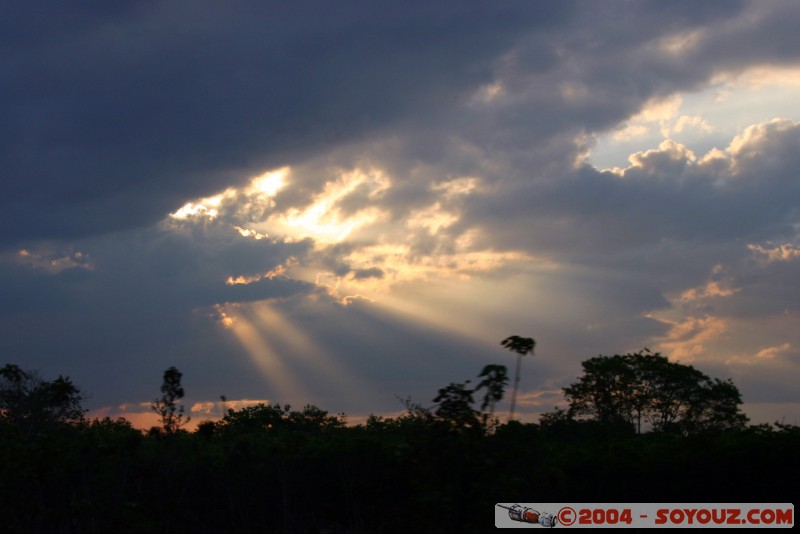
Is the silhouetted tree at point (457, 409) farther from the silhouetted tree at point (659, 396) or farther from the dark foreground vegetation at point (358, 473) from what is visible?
the silhouetted tree at point (659, 396)

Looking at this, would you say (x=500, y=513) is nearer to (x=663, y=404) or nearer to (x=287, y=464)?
(x=287, y=464)

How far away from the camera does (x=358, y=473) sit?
3102 centimetres

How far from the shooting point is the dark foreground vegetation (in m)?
12.8

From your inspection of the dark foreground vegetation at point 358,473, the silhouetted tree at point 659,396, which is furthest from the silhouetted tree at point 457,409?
the silhouetted tree at point 659,396

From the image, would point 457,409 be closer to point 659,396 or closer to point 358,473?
point 358,473

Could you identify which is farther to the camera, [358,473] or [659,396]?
[659,396]

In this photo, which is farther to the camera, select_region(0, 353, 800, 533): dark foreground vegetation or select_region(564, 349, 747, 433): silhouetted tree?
select_region(564, 349, 747, 433): silhouetted tree

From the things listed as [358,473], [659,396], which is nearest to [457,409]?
[358,473]

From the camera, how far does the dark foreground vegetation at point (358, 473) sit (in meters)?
12.8

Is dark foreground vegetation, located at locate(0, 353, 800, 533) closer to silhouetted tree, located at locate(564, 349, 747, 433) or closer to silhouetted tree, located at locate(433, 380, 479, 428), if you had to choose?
silhouetted tree, located at locate(433, 380, 479, 428)

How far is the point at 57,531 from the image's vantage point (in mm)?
31812

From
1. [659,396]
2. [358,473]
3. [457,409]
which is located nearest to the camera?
[457,409]

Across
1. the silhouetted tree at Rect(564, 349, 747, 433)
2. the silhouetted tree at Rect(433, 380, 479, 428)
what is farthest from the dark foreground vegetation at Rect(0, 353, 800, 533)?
the silhouetted tree at Rect(564, 349, 747, 433)

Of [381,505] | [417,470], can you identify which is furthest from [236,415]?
[417,470]
